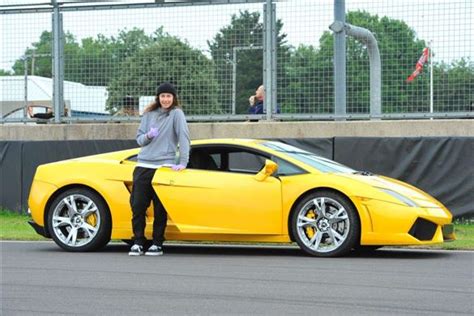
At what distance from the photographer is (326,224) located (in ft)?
31.3

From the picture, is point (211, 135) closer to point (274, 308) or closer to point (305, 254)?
point (305, 254)

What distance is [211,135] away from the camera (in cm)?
1479

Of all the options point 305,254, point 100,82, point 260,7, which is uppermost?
point 260,7

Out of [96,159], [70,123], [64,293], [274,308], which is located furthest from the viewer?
[70,123]

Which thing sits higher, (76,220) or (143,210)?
(143,210)

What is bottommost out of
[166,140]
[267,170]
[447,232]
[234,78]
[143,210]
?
[447,232]

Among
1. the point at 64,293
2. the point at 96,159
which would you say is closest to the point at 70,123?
the point at 96,159

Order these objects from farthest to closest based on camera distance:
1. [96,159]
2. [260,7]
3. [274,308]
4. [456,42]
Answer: [260,7], [456,42], [96,159], [274,308]

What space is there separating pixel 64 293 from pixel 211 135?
7.70 meters

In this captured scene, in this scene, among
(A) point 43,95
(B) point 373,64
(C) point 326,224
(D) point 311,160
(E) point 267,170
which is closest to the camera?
(C) point 326,224

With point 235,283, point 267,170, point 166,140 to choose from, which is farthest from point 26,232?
point 235,283

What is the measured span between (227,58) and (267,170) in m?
5.01

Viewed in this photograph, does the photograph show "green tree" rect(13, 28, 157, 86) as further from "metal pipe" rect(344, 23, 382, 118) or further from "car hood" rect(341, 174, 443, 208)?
"car hood" rect(341, 174, 443, 208)

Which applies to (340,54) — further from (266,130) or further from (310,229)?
(310,229)
